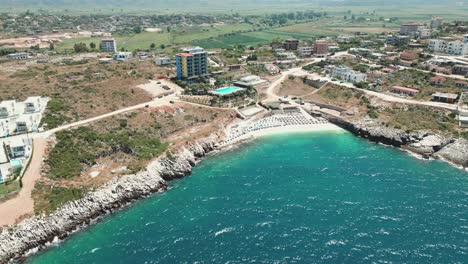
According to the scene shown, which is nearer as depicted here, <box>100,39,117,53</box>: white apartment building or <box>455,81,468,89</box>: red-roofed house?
→ <box>455,81,468,89</box>: red-roofed house

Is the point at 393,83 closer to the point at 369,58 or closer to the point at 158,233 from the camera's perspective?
the point at 369,58

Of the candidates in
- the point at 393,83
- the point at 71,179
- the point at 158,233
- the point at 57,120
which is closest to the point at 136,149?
the point at 71,179

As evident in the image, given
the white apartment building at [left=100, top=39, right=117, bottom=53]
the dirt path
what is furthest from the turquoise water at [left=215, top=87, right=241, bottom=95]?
the white apartment building at [left=100, top=39, right=117, bottom=53]

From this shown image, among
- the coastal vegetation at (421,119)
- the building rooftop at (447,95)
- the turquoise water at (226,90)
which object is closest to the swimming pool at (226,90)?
the turquoise water at (226,90)

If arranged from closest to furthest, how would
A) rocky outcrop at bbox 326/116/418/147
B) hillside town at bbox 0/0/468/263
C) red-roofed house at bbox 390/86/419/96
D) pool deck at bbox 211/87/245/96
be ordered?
hillside town at bbox 0/0/468/263 → rocky outcrop at bbox 326/116/418/147 → red-roofed house at bbox 390/86/419/96 → pool deck at bbox 211/87/245/96

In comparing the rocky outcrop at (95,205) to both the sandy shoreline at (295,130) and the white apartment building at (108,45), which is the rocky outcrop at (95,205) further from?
the white apartment building at (108,45)

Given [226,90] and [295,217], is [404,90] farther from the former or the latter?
[295,217]

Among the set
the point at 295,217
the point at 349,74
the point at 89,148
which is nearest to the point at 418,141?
the point at 349,74

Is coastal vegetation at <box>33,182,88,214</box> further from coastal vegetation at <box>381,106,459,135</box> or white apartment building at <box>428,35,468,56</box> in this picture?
white apartment building at <box>428,35,468,56</box>
